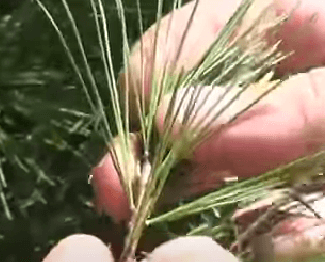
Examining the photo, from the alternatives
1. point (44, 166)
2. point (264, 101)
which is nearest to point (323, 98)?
point (264, 101)

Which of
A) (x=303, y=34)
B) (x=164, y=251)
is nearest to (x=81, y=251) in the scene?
(x=164, y=251)

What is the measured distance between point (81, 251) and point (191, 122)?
Answer: 0.05 metres

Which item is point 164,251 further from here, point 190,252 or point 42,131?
point 42,131

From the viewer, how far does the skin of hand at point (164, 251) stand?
0.50 feet

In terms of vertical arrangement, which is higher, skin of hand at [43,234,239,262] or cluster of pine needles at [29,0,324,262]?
cluster of pine needles at [29,0,324,262]

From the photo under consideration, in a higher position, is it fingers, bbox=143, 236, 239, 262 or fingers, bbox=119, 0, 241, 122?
fingers, bbox=119, 0, 241, 122

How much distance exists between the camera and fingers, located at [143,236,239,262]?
15 cm

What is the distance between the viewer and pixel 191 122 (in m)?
0.17

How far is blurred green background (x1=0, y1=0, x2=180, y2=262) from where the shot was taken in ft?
0.81

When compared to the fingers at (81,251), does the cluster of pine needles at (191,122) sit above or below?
above

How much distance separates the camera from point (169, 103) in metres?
0.18

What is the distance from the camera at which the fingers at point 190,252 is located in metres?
0.15

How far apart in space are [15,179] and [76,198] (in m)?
0.03

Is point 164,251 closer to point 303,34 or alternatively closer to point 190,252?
point 190,252
